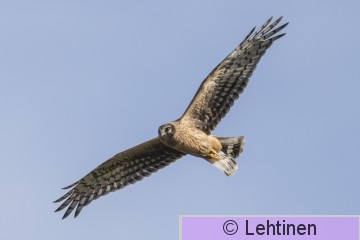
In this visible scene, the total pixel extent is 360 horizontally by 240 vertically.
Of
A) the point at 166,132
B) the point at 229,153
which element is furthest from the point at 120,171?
the point at 229,153

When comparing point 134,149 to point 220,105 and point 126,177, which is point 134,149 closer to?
point 126,177

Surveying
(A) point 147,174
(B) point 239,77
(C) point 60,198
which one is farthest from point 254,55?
(C) point 60,198

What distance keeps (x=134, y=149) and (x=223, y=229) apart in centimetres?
285

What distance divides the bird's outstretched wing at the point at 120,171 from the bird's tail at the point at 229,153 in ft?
2.60

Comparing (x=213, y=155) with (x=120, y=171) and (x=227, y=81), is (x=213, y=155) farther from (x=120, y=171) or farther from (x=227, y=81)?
(x=120, y=171)

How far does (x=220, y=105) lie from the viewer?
54.1 feet

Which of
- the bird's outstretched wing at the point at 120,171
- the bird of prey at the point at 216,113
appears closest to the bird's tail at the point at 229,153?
the bird of prey at the point at 216,113

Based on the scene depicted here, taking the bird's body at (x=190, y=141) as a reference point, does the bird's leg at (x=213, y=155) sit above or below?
below

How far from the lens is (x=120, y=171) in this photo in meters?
17.5

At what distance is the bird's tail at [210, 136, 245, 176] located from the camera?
652 inches

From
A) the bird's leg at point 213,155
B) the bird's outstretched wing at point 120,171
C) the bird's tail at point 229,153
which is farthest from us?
the bird's outstretched wing at point 120,171

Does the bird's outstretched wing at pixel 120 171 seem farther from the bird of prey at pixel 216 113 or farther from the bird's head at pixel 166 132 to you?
the bird's head at pixel 166 132

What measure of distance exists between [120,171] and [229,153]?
6.67 feet

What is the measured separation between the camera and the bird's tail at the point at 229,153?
16.6m
